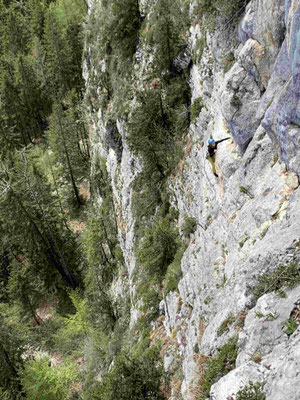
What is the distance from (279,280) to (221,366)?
2.33 meters

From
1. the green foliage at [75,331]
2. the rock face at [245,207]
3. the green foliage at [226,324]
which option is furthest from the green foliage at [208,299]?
the green foliage at [75,331]

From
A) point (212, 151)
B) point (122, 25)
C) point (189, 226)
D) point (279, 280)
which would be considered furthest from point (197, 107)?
point (122, 25)

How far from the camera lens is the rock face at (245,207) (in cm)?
614

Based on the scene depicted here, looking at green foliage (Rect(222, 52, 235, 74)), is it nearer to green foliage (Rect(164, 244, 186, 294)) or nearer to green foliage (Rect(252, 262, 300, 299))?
green foliage (Rect(164, 244, 186, 294))

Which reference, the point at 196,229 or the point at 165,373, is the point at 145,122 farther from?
the point at 165,373

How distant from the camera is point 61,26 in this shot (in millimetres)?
57844

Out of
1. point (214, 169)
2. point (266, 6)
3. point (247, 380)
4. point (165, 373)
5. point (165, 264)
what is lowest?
point (165, 373)

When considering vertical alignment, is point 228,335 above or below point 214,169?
below

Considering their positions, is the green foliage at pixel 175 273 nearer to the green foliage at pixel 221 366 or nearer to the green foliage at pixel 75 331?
the green foliage at pixel 221 366

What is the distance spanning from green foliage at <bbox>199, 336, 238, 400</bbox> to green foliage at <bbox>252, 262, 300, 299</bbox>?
1285 mm

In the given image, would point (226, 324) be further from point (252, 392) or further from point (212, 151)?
point (212, 151)

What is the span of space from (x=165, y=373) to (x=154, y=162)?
13045 mm

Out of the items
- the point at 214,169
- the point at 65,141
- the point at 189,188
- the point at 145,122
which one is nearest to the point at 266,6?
the point at 214,169

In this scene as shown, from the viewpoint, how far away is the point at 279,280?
669 centimetres
